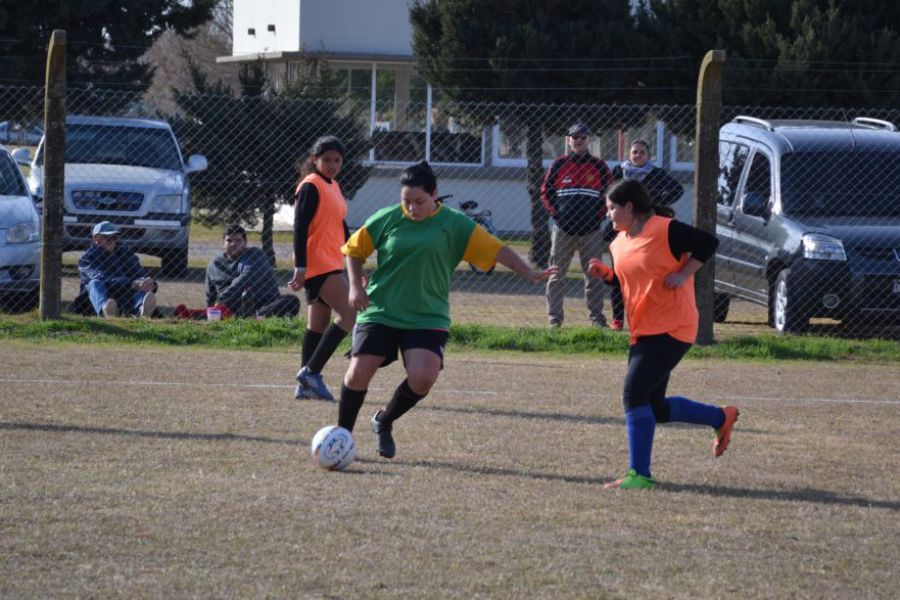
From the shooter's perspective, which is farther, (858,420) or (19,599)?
(858,420)

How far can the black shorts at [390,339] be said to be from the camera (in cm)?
794

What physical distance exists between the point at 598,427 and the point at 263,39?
2350 centimetres

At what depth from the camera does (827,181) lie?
1511 cm

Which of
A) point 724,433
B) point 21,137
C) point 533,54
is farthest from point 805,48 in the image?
point 21,137

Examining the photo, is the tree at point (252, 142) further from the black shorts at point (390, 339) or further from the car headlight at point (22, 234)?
the black shorts at point (390, 339)

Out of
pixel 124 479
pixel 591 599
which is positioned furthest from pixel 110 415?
pixel 591 599

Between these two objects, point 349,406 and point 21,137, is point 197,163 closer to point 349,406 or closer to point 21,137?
point 349,406

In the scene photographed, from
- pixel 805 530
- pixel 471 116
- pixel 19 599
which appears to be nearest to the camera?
pixel 19 599

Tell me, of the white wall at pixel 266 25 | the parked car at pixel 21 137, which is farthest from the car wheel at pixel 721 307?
the white wall at pixel 266 25

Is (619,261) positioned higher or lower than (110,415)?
higher

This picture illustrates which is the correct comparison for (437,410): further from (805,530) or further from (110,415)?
(805,530)

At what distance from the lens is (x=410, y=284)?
793cm

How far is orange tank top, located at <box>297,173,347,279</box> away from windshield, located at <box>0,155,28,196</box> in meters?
6.76

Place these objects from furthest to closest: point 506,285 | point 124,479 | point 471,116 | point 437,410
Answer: point 471,116 → point 506,285 → point 437,410 → point 124,479
